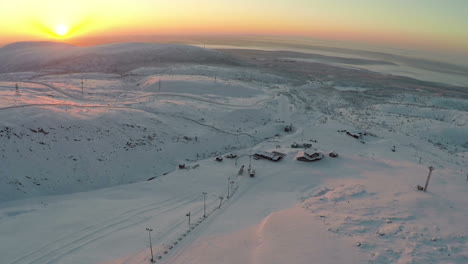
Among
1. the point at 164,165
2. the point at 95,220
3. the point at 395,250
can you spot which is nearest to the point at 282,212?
the point at 395,250

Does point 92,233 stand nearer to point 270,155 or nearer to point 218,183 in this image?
point 218,183

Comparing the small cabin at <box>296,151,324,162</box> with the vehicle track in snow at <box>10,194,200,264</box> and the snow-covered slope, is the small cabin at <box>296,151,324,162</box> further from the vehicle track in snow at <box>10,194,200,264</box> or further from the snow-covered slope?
the snow-covered slope

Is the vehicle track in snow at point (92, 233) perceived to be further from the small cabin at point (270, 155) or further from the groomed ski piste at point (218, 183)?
the small cabin at point (270, 155)

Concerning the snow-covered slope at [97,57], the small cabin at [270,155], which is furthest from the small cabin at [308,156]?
the snow-covered slope at [97,57]

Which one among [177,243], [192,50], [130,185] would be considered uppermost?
[192,50]

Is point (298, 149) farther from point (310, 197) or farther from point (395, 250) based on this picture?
point (395, 250)

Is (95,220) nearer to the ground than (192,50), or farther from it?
nearer to the ground

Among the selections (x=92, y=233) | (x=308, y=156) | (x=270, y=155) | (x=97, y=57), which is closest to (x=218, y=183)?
(x=270, y=155)

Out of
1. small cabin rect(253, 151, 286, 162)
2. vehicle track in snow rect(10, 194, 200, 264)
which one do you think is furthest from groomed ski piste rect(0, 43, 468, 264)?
small cabin rect(253, 151, 286, 162)
